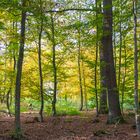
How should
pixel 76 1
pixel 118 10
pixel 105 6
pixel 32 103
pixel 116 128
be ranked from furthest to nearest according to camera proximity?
pixel 32 103
pixel 76 1
pixel 118 10
pixel 105 6
pixel 116 128

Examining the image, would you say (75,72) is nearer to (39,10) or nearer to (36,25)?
(36,25)

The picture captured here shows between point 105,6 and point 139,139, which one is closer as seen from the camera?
point 139,139

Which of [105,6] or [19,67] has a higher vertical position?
[105,6]

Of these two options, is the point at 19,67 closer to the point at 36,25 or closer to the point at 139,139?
the point at 139,139

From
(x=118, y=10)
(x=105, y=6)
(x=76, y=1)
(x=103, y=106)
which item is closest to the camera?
(x=105, y=6)

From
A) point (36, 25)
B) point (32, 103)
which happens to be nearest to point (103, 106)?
point (36, 25)

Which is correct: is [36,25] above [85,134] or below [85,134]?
above

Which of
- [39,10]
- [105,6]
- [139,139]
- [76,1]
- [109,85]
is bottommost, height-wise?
[139,139]

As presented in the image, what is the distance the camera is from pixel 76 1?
67.8 ft

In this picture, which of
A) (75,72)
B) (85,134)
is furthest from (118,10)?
(75,72)

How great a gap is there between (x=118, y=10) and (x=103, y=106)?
17.1ft

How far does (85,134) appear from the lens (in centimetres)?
971

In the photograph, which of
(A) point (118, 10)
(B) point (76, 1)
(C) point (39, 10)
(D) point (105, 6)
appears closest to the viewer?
(C) point (39, 10)

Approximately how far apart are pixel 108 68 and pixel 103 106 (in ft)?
14.7
